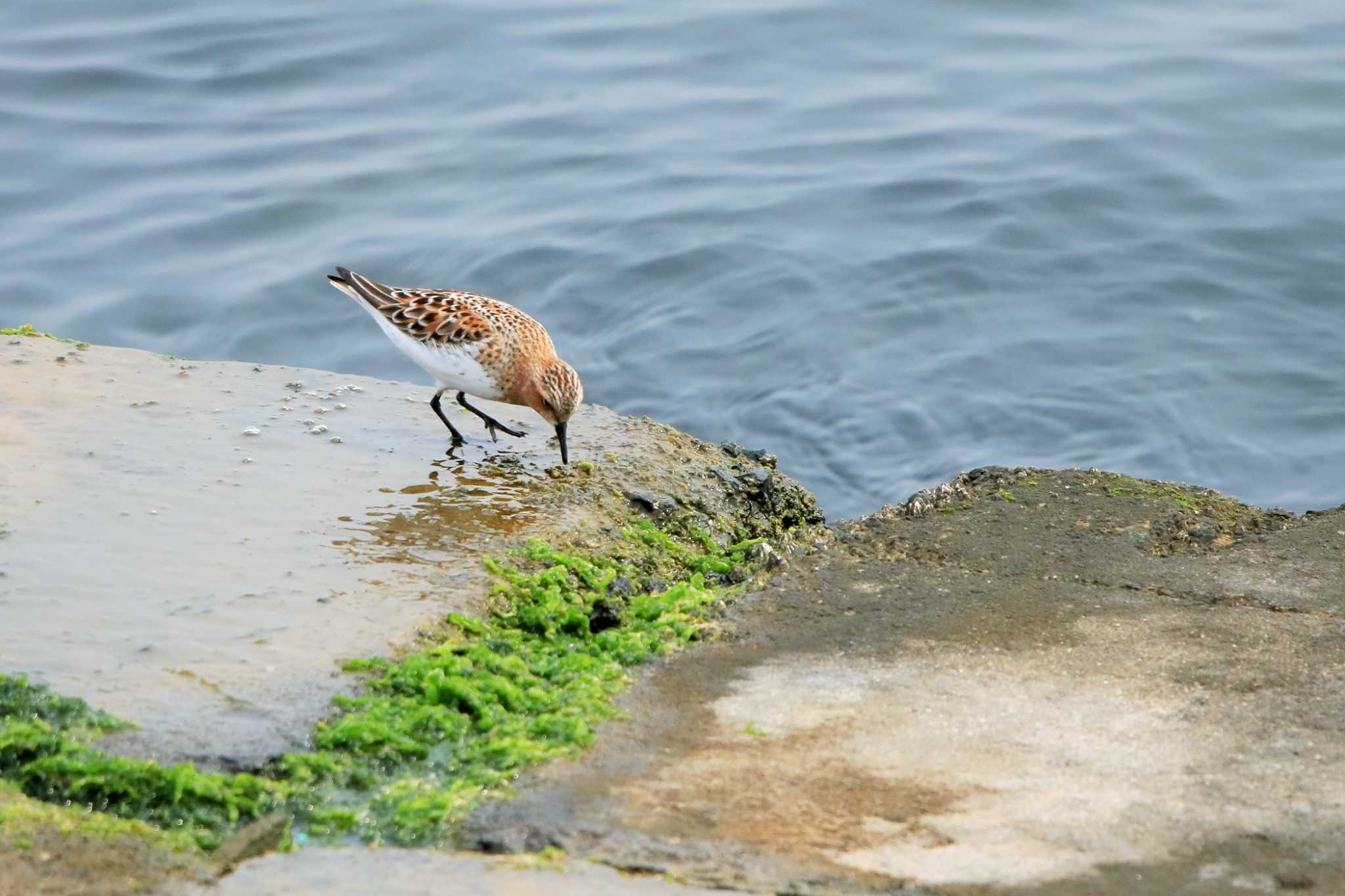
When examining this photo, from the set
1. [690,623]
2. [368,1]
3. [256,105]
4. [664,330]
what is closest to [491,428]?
[690,623]

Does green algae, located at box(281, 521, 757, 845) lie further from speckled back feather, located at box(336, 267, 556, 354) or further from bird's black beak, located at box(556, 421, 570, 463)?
speckled back feather, located at box(336, 267, 556, 354)

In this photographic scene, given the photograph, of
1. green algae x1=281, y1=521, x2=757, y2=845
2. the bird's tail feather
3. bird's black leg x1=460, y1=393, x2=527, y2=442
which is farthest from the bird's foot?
green algae x1=281, y1=521, x2=757, y2=845

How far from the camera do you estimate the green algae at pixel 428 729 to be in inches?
142

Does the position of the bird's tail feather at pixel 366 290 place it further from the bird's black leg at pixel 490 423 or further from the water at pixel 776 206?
the water at pixel 776 206

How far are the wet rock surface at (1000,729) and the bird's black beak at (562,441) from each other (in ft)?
4.82

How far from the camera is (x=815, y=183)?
12.5 metres

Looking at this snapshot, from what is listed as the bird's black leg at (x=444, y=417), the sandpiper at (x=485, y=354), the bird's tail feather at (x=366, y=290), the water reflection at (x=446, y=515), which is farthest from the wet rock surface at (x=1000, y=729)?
the bird's tail feather at (x=366, y=290)

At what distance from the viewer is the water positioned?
973 cm

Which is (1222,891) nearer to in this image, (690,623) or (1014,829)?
(1014,829)

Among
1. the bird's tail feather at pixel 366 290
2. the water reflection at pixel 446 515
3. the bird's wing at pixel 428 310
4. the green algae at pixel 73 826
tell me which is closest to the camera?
the green algae at pixel 73 826

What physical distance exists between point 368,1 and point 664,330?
7.55m

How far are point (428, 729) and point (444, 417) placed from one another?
296 centimetres

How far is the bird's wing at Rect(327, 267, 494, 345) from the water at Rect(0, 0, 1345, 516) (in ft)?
8.76

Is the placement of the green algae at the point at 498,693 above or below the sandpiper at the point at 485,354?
below
